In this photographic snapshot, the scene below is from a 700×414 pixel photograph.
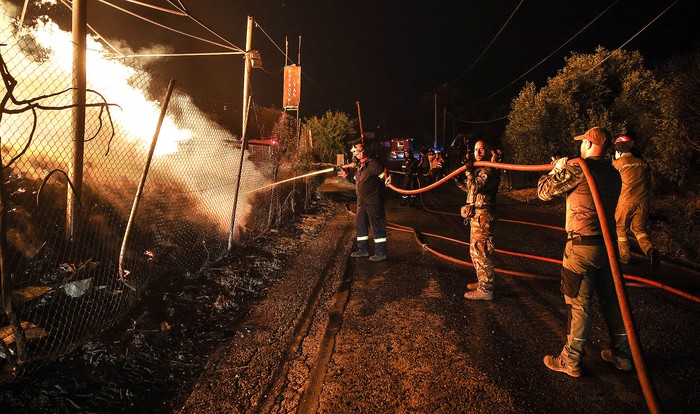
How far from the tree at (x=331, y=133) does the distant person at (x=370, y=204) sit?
16.5m

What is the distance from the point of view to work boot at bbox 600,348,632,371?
3184 millimetres

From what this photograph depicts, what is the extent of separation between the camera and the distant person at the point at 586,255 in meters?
3.12

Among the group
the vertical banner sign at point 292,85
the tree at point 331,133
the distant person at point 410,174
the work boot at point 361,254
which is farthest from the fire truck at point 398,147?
the work boot at point 361,254

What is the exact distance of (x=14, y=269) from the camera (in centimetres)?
428

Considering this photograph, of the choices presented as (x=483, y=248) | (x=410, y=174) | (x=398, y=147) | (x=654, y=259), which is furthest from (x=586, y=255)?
(x=398, y=147)

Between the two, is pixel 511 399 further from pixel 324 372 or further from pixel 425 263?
pixel 425 263

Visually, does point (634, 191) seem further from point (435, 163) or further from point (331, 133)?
point (331, 133)

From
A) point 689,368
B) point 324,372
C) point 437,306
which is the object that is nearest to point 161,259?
point 324,372

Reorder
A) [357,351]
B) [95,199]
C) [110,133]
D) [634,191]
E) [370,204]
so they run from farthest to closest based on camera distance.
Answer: [110,133]
[370,204]
[95,199]
[634,191]
[357,351]

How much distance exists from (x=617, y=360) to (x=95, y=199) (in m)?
7.34

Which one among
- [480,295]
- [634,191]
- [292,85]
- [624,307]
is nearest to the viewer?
[624,307]

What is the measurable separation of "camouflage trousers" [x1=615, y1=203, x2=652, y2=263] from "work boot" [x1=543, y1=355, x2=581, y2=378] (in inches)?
144

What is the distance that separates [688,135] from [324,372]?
445 inches

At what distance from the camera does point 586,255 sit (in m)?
3.12
